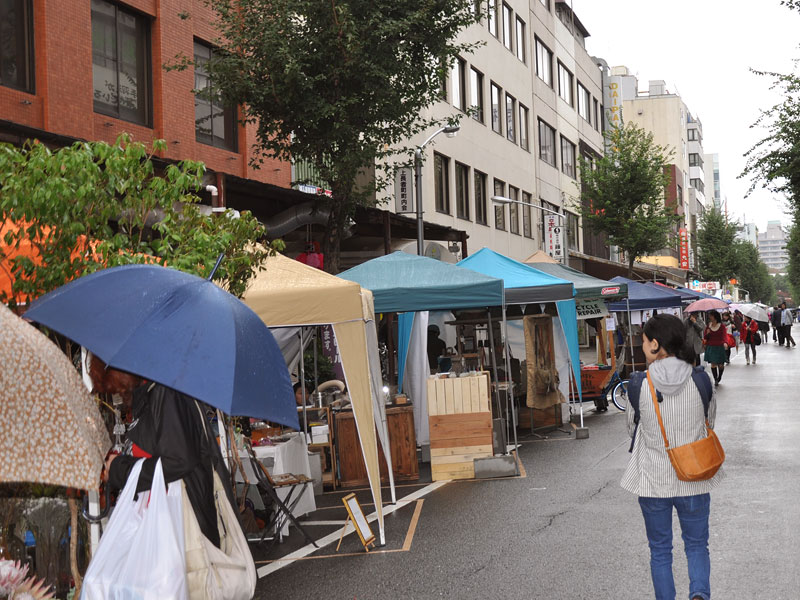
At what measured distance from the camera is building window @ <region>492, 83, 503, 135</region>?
123ft

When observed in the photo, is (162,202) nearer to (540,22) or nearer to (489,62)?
(489,62)

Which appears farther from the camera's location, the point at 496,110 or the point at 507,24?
the point at 507,24

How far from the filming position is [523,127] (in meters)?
41.9

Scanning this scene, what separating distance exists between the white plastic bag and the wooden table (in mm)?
7640

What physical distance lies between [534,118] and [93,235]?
38126mm

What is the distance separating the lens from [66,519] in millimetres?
5637

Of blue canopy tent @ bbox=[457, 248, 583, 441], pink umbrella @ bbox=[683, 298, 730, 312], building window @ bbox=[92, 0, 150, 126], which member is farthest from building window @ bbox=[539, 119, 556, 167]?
building window @ bbox=[92, 0, 150, 126]

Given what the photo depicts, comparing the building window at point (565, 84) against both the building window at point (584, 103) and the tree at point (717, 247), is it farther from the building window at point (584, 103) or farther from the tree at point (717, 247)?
the tree at point (717, 247)

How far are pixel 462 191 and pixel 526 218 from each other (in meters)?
8.26

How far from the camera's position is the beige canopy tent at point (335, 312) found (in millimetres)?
8898

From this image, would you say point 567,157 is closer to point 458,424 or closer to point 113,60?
point 113,60

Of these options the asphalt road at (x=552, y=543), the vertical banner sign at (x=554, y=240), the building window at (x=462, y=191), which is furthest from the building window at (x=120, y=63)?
the vertical banner sign at (x=554, y=240)

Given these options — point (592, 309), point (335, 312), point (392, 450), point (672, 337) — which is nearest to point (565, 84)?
point (592, 309)

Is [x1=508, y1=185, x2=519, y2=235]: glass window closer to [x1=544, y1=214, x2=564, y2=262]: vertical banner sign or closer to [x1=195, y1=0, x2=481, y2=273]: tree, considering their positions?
[x1=544, y1=214, x2=564, y2=262]: vertical banner sign
